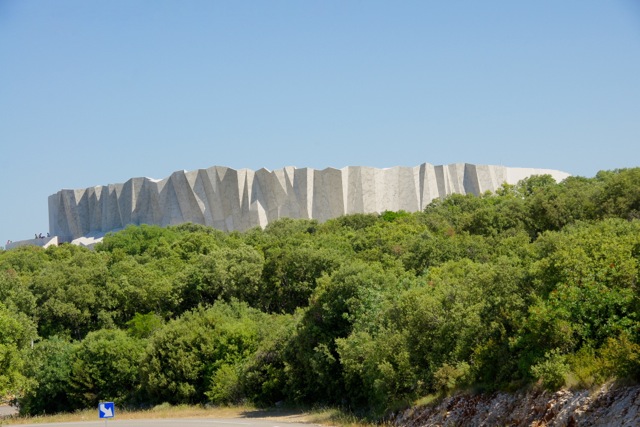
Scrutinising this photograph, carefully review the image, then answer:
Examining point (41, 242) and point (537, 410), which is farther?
point (41, 242)

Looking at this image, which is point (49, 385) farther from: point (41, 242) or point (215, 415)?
point (41, 242)

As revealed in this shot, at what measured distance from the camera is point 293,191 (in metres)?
88.6

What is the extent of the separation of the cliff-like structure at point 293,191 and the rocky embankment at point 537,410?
70.2 m

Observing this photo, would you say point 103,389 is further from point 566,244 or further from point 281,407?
point 566,244

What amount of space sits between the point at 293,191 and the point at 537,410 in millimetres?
74968

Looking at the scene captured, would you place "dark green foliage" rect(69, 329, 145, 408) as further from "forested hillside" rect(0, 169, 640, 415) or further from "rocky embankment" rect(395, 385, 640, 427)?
"rocky embankment" rect(395, 385, 640, 427)

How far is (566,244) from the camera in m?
19.6

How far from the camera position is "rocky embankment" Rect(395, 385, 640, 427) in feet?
40.1

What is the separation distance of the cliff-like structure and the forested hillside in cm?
2516

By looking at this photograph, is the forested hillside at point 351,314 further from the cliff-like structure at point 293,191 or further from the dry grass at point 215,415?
the cliff-like structure at point 293,191

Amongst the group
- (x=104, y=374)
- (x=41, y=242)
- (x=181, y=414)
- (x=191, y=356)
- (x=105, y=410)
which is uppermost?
(x=41, y=242)

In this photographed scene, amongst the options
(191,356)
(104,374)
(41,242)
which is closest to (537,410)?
(191,356)

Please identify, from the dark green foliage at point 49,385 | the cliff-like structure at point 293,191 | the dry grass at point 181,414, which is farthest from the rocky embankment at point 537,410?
the cliff-like structure at point 293,191

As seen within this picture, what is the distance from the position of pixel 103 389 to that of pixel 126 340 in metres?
2.15
